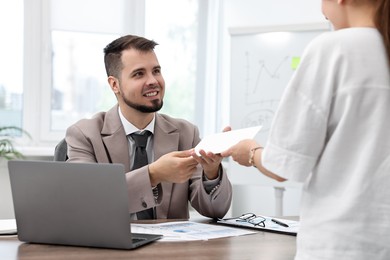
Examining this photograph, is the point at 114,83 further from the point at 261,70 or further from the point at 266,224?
the point at 261,70

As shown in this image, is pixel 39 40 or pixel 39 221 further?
pixel 39 40

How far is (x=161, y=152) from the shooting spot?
2422mm

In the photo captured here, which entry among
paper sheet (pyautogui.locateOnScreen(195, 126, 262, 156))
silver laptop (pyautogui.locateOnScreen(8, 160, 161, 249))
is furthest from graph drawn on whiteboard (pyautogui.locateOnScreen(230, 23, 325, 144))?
silver laptop (pyautogui.locateOnScreen(8, 160, 161, 249))

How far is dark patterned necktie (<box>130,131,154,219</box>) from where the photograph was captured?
2.34m

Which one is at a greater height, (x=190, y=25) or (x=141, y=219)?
(x=190, y=25)

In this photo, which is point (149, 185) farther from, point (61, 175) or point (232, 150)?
point (232, 150)

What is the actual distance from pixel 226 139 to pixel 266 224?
0.51 metres

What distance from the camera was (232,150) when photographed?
4.90ft

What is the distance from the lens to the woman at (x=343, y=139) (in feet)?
3.82

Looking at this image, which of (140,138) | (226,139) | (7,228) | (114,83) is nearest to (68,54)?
(114,83)

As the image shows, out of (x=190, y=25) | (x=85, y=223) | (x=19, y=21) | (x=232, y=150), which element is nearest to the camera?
(x=232, y=150)

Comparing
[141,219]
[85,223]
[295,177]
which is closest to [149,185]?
[141,219]

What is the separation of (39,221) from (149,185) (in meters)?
0.51

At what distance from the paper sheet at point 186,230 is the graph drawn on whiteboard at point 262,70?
212 cm
